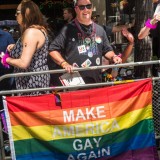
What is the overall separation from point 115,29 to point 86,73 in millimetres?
1200

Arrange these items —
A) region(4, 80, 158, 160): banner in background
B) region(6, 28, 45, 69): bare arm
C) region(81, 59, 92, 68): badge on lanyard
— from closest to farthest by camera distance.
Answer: region(4, 80, 158, 160): banner in background, region(6, 28, 45, 69): bare arm, region(81, 59, 92, 68): badge on lanyard

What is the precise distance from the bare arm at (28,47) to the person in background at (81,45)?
0.33 meters

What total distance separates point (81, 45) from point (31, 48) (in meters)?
0.65

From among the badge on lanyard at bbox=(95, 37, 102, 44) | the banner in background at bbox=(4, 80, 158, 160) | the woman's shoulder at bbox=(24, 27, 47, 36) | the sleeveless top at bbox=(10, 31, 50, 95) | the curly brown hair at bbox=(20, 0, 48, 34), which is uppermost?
the curly brown hair at bbox=(20, 0, 48, 34)

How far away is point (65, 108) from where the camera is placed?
13.1ft

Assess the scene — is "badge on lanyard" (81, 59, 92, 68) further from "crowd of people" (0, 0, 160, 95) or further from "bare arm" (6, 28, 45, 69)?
"bare arm" (6, 28, 45, 69)

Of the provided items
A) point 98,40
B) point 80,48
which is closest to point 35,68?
point 80,48

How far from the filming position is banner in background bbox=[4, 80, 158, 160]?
3949mm

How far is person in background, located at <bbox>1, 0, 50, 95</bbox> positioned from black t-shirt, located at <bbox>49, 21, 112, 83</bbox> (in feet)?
0.79

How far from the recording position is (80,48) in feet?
14.6

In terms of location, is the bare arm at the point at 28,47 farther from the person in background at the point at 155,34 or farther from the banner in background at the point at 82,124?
the person in background at the point at 155,34

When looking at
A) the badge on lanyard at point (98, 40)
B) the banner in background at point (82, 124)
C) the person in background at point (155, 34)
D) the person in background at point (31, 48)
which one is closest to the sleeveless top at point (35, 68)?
the person in background at point (31, 48)

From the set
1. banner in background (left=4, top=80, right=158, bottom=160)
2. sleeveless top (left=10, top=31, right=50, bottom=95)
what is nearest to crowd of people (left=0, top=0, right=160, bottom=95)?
sleeveless top (left=10, top=31, right=50, bottom=95)

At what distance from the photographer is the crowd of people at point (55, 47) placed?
4152 millimetres
